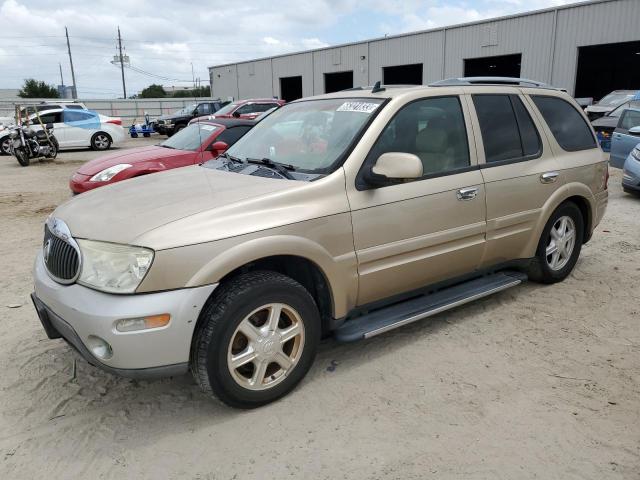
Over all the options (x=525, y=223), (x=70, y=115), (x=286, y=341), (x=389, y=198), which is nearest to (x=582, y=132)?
(x=525, y=223)

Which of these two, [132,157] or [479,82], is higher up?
[479,82]

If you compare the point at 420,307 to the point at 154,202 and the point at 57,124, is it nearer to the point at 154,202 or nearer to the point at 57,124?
the point at 154,202

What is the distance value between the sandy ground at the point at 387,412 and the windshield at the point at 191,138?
4.52 meters

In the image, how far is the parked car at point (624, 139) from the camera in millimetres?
10031

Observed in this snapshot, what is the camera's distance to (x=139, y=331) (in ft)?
8.63

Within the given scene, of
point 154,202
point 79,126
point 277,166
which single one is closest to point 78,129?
point 79,126

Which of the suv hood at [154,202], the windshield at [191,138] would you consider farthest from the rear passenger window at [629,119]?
the suv hood at [154,202]

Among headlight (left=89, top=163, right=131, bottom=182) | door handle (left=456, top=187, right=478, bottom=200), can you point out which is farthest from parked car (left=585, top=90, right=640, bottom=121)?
door handle (left=456, top=187, right=478, bottom=200)

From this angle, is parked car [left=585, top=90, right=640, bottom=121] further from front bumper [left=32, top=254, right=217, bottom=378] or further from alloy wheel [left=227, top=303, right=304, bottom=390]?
front bumper [left=32, top=254, right=217, bottom=378]

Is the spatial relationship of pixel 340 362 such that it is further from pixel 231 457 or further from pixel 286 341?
pixel 231 457

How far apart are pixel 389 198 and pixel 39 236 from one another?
18.9ft

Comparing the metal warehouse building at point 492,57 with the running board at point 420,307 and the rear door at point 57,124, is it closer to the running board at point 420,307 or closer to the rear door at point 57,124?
the rear door at point 57,124

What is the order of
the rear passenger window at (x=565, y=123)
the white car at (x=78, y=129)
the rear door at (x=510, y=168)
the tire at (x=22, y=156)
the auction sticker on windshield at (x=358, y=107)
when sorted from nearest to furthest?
the auction sticker on windshield at (x=358, y=107), the rear door at (x=510, y=168), the rear passenger window at (x=565, y=123), the tire at (x=22, y=156), the white car at (x=78, y=129)

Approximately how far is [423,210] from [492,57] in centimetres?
2693
